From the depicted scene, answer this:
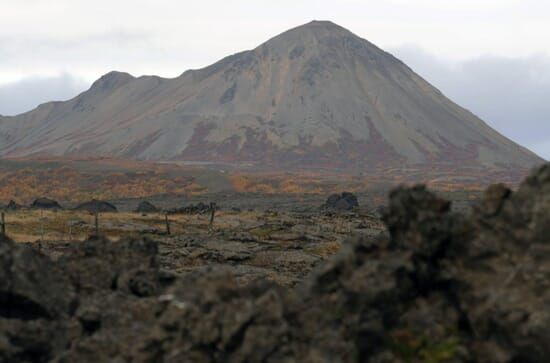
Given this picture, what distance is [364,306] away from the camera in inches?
672

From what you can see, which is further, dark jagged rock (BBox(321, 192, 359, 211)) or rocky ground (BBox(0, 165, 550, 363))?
dark jagged rock (BBox(321, 192, 359, 211))

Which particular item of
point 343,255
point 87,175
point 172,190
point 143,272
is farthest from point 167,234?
point 87,175

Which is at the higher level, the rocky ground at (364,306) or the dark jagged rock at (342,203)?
the rocky ground at (364,306)

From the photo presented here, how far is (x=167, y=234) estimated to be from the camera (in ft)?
241

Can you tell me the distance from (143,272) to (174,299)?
17.0 feet

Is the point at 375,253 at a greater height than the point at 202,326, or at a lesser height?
greater

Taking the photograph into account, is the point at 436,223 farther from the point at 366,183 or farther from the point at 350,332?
the point at 366,183

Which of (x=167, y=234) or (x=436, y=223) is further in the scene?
(x=167, y=234)

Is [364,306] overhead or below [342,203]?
overhead

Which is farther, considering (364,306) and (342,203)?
(342,203)

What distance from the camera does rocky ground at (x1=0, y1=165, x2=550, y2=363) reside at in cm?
1633

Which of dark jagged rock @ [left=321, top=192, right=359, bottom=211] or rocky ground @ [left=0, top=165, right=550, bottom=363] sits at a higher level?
rocky ground @ [left=0, top=165, right=550, bottom=363]

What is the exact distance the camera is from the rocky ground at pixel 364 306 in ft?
53.6

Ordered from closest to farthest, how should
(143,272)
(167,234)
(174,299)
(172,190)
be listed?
→ (174,299) → (143,272) → (167,234) → (172,190)
